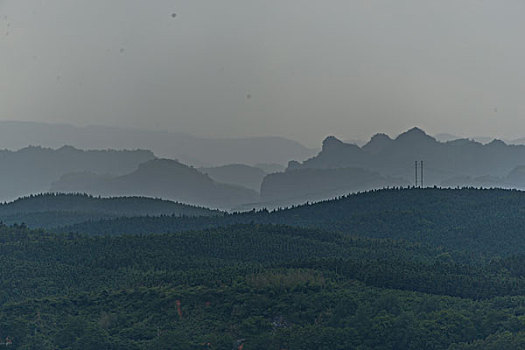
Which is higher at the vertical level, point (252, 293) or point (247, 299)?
point (252, 293)

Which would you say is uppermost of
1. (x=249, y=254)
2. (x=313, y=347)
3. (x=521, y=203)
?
(x=521, y=203)

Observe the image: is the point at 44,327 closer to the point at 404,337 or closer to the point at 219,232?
the point at 404,337

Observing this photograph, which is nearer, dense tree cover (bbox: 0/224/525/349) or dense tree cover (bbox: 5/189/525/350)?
dense tree cover (bbox: 0/224/525/349)

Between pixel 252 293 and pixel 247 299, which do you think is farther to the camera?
pixel 252 293

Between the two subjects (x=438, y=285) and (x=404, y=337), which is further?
(x=438, y=285)

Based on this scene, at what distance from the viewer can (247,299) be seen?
10781cm

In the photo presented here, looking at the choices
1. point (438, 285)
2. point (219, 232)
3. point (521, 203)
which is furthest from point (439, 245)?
point (438, 285)

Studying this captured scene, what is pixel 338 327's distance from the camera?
327 ft

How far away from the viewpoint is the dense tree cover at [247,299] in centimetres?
9694

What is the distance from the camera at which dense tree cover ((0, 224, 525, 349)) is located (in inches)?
3816

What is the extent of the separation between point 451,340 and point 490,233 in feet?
262

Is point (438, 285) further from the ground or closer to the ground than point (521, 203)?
closer to the ground

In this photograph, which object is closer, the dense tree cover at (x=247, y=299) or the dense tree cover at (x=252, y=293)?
the dense tree cover at (x=247, y=299)

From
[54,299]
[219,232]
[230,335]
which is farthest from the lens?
[219,232]
